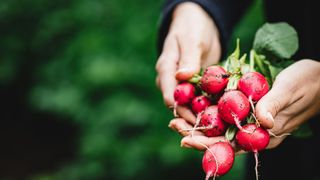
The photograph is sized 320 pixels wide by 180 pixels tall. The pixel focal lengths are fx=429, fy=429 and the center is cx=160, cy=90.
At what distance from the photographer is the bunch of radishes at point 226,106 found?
1296 mm

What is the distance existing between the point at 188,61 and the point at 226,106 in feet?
1.02

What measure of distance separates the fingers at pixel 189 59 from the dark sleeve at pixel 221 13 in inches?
6.9

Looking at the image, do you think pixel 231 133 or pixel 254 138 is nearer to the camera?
pixel 254 138

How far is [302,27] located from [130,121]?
6.02ft

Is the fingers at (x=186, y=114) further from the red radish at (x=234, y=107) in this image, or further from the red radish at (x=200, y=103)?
the red radish at (x=234, y=107)

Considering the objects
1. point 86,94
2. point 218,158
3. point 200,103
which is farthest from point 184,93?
point 86,94

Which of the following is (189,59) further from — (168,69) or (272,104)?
(272,104)

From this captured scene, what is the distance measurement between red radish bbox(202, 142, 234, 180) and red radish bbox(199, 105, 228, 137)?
3.4 inches

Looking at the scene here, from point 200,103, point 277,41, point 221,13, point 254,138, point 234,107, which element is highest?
point 221,13

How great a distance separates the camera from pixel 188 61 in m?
1.59

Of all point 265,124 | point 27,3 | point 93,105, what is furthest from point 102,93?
point 265,124

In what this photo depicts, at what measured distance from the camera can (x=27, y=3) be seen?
485cm

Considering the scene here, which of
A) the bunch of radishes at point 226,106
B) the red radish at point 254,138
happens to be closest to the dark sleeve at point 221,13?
the bunch of radishes at point 226,106

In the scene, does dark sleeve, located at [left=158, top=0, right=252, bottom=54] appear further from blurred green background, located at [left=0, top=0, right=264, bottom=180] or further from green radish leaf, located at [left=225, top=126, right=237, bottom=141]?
blurred green background, located at [left=0, top=0, right=264, bottom=180]
